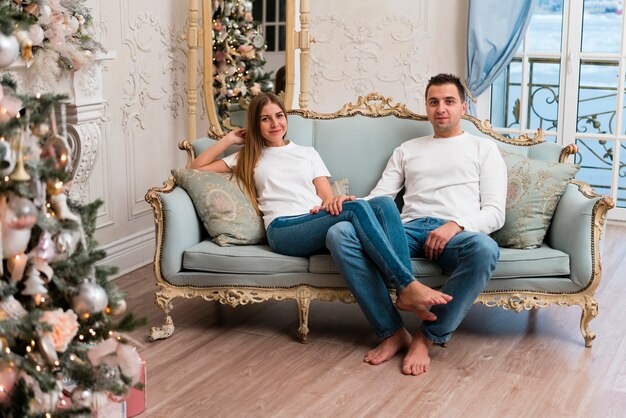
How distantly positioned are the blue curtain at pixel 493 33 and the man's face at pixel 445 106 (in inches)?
82.8

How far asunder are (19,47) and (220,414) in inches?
54.6

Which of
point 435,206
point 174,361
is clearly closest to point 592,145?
point 435,206

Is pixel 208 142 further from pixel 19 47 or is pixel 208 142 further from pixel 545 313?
pixel 19 47

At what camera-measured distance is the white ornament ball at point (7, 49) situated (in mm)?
2086

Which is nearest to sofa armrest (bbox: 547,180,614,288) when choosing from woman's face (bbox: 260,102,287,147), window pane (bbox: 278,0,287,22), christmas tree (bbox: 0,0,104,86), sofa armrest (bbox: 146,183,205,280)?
woman's face (bbox: 260,102,287,147)

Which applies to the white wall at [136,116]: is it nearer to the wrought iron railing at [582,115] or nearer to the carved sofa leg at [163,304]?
the carved sofa leg at [163,304]

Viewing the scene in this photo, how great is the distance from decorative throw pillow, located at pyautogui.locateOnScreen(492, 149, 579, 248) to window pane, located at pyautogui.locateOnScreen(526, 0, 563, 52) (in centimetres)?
227

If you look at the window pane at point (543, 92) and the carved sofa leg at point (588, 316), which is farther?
the window pane at point (543, 92)

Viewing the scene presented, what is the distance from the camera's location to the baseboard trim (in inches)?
185

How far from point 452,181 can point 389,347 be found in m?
0.74

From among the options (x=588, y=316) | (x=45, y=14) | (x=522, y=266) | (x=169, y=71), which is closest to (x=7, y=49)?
(x=45, y=14)

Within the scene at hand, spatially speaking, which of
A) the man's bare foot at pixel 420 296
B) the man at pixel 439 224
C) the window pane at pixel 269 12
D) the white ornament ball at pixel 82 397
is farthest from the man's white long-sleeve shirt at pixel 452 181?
the white ornament ball at pixel 82 397

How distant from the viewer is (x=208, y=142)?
13.7 feet

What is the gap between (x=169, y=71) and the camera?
16.8 ft
